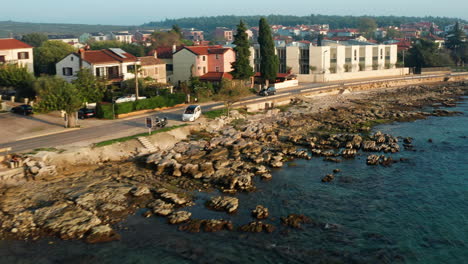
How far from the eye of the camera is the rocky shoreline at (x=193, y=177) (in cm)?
3000

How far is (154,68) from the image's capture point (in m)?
81.5

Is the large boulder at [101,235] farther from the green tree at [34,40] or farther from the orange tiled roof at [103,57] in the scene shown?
the green tree at [34,40]

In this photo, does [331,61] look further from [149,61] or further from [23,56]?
[23,56]

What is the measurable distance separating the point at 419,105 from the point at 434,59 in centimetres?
5001

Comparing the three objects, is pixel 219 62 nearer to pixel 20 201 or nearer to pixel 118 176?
pixel 118 176

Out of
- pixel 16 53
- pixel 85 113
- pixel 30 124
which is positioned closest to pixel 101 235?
pixel 30 124

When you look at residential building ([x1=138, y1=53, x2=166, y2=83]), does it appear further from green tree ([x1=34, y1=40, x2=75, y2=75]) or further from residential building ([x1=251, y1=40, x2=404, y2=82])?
residential building ([x1=251, y1=40, x2=404, y2=82])

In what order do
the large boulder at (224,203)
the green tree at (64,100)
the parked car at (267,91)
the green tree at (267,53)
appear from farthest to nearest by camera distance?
the green tree at (267,53)
the parked car at (267,91)
the green tree at (64,100)
the large boulder at (224,203)

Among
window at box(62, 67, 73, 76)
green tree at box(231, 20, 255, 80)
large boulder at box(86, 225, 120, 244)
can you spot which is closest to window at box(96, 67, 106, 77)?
window at box(62, 67, 73, 76)

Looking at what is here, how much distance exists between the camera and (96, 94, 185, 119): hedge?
55906 mm

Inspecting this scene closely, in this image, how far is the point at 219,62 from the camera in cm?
8256

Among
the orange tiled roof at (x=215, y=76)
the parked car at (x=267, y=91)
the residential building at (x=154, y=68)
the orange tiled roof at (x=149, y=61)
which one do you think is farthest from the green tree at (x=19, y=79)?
the parked car at (x=267, y=91)

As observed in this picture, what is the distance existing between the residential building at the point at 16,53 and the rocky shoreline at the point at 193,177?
4179 centimetres

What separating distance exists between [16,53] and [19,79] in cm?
1541
